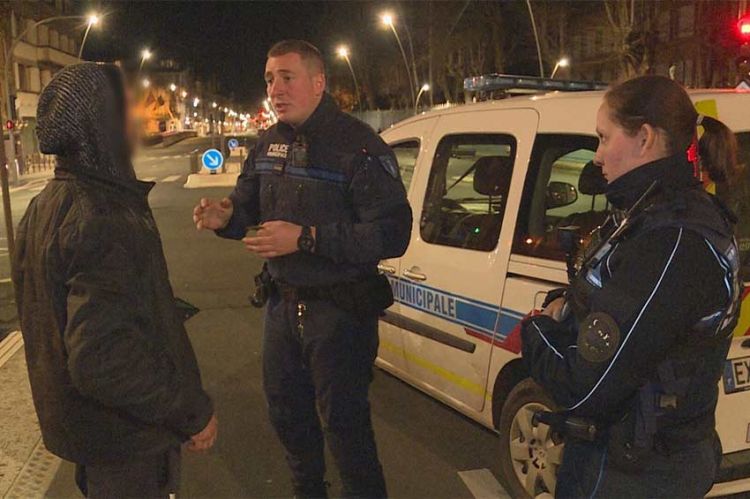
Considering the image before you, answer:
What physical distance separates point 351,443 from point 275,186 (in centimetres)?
108

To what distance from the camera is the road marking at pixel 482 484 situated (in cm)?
363

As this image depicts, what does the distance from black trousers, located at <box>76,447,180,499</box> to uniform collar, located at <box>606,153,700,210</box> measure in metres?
1.42

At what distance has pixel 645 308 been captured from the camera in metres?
1.64

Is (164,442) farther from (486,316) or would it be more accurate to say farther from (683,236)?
(486,316)

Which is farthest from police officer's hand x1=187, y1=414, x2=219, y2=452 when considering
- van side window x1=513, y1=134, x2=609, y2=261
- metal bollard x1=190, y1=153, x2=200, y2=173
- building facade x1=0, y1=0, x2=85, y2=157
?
building facade x1=0, y1=0, x2=85, y2=157

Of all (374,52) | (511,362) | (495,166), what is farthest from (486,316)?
(374,52)

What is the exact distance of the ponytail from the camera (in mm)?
2061

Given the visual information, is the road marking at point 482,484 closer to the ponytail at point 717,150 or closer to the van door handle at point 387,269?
the van door handle at point 387,269

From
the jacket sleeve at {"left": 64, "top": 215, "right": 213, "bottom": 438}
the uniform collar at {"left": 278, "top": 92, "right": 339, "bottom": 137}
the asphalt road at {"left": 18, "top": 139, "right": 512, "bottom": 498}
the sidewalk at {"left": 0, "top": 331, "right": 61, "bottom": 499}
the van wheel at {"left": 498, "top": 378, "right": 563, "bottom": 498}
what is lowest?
the asphalt road at {"left": 18, "top": 139, "right": 512, "bottom": 498}

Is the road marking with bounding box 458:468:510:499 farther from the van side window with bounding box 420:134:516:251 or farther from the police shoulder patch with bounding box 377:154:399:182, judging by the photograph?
the police shoulder patch with bounding box 377:154:399:182

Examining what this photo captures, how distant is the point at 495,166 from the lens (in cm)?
378

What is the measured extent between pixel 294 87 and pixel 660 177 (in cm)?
161

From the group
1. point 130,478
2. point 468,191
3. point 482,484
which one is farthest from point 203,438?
point 468,191

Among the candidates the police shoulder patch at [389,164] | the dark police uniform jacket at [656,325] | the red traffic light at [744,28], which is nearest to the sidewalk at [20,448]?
the police shoulder patch at [389,164]
